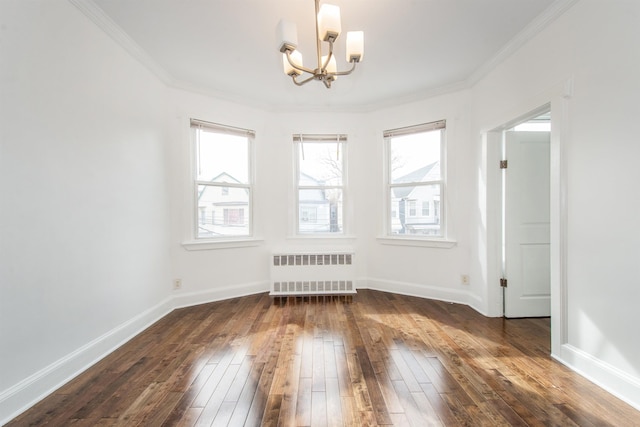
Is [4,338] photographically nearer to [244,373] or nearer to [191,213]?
[244,373]

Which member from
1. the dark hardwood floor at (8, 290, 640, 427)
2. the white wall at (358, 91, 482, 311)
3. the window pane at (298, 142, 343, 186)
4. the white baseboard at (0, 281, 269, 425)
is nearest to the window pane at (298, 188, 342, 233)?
Answer: the window pane at (298, 142, 343, 186)

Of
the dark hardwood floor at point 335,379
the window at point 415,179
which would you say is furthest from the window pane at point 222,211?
the window at point 415,179

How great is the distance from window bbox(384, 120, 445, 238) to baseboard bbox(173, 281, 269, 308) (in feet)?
6.50

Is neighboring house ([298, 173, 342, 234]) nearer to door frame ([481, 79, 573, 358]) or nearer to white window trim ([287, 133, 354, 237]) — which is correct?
white window trim ([287, 133, 354, 237])

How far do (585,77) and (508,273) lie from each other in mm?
1858

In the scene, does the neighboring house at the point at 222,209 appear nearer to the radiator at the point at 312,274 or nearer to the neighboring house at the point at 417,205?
the radiator at the point at 312,274

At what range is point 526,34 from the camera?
239cm

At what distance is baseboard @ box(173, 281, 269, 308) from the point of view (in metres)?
3.37

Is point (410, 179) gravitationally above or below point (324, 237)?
above

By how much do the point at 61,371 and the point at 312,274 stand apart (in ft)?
8.09

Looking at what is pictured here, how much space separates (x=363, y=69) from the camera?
3.04 m

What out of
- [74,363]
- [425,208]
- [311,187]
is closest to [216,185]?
[311,187]

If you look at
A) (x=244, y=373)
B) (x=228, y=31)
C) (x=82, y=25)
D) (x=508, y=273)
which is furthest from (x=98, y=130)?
(x=508, y=273)

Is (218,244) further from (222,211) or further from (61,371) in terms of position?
(61,371)
